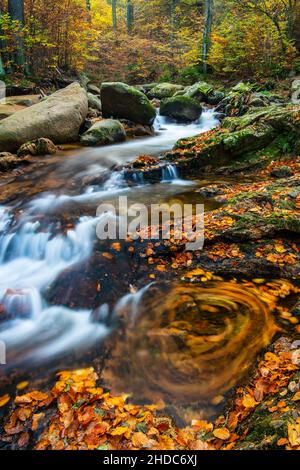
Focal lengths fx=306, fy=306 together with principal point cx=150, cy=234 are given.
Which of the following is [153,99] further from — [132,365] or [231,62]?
[132,365]

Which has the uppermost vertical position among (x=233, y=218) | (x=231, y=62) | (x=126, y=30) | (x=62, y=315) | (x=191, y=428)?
(x=126, y=30)

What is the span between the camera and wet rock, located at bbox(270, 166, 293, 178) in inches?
284

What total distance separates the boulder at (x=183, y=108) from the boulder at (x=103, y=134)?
3930mm

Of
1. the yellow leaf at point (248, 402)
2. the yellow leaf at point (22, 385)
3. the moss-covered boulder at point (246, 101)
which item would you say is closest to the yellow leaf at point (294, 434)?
the yellow leaf at point (248, 402)

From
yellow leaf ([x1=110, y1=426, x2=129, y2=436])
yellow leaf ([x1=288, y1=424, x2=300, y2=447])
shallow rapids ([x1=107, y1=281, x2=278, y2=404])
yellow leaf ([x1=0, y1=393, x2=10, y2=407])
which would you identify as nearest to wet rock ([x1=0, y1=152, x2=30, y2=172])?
shallow rapids ([x1=107, y1=281, x2=278, y2=404])

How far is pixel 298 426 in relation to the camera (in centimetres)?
188

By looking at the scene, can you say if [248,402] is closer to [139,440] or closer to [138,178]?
[139,440]

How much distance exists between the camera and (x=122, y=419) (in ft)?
8.31

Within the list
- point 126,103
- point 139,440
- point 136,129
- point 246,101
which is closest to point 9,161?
point 136,129

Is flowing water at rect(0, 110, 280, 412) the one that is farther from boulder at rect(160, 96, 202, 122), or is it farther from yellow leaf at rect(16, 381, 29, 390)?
boulder at rect(160, 96, 202, 122)

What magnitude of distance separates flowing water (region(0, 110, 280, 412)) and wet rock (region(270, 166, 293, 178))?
2.24m

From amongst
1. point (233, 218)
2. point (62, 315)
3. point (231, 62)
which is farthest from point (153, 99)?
point (62, 315)
